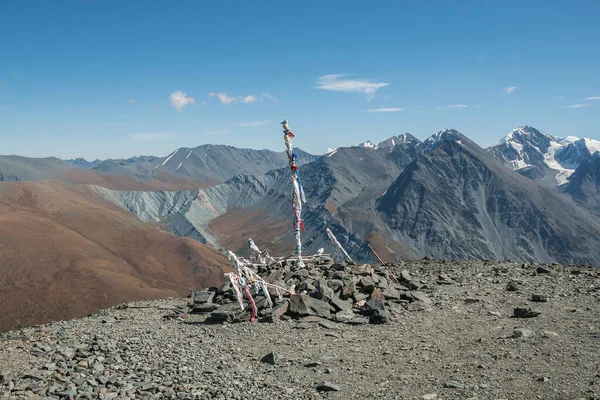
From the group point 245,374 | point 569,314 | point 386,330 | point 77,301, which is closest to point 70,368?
point 245,374

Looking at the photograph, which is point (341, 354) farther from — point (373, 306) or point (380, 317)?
point (373, 306)

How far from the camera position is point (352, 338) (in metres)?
16.4

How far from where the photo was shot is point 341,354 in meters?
15.0

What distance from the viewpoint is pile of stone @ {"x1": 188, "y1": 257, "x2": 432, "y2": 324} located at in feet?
61.4

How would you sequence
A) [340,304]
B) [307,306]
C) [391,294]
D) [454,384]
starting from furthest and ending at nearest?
[391,294] → [340,304] → [307,306] → [454,384]

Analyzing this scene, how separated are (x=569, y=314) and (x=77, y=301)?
105 m

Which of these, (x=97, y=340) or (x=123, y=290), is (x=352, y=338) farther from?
(x=123, y=290)

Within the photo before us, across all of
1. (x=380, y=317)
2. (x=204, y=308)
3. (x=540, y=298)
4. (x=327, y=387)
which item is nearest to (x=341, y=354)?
(x=327, y=387)

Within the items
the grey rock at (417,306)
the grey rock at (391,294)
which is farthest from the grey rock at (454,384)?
the grey rock at (391,294)

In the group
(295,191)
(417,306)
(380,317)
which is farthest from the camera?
(295,191)

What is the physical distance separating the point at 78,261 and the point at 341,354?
12674 centimetres

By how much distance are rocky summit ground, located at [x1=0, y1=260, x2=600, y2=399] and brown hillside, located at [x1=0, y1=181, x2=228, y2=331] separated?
2376 inches

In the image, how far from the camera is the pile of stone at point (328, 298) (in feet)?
61.4

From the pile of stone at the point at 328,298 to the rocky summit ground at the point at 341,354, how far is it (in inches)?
19.7
